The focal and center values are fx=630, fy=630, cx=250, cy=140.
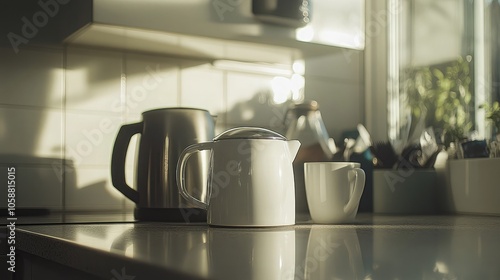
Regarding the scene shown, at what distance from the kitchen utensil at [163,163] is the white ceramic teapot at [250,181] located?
0.17 meters

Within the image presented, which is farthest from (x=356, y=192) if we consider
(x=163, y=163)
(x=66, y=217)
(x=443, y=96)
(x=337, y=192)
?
(x=443, y=96)

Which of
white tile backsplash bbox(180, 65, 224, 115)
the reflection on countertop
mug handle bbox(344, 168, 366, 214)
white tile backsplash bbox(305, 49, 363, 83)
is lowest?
the reflection on countertop

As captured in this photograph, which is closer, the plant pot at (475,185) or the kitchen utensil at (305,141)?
the plant pot at (475,185)

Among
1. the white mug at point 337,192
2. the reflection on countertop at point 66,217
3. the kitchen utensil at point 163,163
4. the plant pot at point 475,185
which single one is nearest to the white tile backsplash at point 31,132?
the reflection on countertop at point 66,217

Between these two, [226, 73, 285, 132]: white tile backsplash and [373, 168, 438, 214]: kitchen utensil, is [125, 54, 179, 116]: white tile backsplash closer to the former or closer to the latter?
[226, 73, 285, 132]: white tile backsplash

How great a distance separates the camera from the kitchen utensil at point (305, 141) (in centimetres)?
143

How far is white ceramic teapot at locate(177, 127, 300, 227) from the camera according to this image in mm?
925

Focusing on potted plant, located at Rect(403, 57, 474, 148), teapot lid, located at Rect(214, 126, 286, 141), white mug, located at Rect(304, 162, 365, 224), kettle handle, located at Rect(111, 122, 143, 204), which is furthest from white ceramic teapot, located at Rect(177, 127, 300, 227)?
potted plant, located at Rect(403, 57, 474, 148)

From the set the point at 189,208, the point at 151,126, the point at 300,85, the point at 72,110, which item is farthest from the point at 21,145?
the point at 300,85

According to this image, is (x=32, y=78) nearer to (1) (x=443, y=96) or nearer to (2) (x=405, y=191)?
(2) (x=405, y=191)

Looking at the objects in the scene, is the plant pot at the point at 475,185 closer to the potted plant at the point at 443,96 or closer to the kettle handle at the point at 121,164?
the potted plant at the point at 443,96

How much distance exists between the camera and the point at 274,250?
64 centimetres

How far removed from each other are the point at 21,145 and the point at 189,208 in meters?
0.49

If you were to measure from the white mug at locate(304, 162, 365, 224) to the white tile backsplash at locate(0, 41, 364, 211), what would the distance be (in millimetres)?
496
